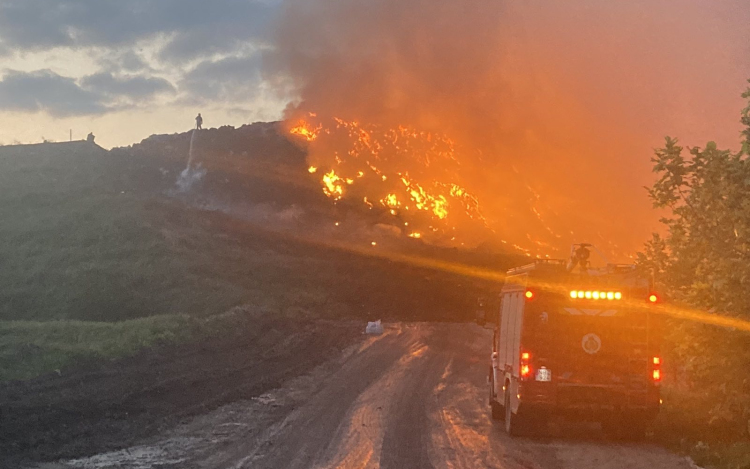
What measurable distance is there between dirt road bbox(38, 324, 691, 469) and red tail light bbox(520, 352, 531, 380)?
1516 millimetres

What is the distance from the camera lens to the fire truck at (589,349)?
51.5 ft

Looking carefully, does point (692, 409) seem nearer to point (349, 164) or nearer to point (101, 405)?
point (101, 405)

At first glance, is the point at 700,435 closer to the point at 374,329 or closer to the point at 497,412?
the point at 497,412

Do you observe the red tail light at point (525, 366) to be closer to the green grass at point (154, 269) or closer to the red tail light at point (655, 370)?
the red tail light at point (655, 370)

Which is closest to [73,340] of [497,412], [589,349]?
[497,412]

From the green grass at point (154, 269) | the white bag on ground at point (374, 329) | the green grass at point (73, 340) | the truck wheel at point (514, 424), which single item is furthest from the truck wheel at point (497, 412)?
the white bag on ground at point (374, 329)

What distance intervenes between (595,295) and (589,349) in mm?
1138

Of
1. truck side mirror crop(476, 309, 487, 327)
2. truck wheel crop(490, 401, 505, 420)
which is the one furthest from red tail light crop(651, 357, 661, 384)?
truck side mirror crop(476, 309, 487, 327)

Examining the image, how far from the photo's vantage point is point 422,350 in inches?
1572

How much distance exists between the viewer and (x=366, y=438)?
52.6ft

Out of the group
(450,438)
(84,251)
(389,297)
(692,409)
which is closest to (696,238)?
(692,409)

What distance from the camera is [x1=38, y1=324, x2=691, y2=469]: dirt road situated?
1369 centimetres

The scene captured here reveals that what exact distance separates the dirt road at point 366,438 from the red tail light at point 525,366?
1.52 m

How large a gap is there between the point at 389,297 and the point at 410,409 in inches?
1840
